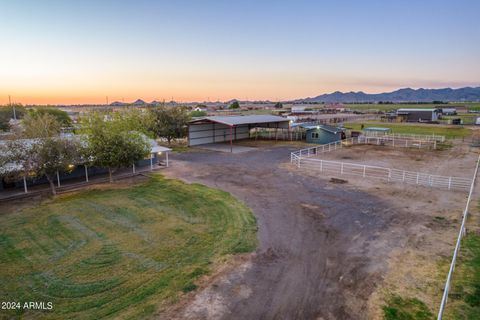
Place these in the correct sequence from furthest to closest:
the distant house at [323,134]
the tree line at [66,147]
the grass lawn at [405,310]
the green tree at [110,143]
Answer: the distant house at [323,134], the green tree at [110,143], the tree line at [66,147], the grass lawn at [405,310]

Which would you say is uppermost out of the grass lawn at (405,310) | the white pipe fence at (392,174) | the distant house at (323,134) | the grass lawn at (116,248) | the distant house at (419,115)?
the distant house at (419,115)

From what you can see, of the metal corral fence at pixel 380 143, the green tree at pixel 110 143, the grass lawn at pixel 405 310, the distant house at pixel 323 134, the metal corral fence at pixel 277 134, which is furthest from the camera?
the metal corral fence at pixel 277 134

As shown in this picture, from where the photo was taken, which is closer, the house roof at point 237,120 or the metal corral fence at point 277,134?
the house roof at point 237,120

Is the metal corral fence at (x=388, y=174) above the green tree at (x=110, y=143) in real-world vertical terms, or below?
below

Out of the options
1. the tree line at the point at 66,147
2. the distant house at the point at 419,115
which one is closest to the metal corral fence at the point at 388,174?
the tree line at the point at 66,147

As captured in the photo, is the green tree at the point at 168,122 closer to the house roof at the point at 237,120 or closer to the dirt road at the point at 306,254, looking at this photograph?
the house roof at the point at 237,120

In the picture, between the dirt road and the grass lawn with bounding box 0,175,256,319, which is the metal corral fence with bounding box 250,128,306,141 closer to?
the dirt road

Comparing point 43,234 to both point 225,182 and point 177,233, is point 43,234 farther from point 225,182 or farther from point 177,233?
point 225,182

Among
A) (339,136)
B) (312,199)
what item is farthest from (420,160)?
(312,199)
